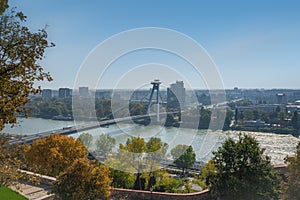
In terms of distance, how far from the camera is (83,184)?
84.5 inches

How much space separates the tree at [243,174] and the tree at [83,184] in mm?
1069

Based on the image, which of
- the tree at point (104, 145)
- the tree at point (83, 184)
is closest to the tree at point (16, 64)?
the tree at point (83, 184)

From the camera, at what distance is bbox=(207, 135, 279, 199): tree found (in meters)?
2.32

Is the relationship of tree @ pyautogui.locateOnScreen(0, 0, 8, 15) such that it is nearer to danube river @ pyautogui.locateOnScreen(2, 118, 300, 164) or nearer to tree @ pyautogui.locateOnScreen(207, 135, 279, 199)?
tree @ pyautogui.locateOnScreen(207, 135, 279, 199)

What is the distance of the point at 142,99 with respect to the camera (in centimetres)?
1101

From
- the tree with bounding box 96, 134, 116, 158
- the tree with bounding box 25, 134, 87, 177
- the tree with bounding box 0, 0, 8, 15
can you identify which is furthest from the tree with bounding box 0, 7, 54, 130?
the tree with bounding box 96, 134, 116, 158

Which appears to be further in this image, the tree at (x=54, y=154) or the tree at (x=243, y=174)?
the tree at (x=54, y=154)

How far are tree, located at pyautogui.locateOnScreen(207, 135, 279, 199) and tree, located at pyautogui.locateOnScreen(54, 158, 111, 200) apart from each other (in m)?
1.07

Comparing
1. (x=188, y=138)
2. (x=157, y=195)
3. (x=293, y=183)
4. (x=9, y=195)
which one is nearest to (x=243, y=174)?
(x=293, y=183)

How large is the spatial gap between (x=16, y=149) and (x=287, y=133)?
19165mm

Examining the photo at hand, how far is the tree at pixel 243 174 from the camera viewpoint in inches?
91.4

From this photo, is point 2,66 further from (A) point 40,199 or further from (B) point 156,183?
(B) point 156,183

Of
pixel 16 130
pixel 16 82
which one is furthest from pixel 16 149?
pixel 16 130

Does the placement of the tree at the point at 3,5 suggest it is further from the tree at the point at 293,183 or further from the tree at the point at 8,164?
the tree at the point at 293,183
